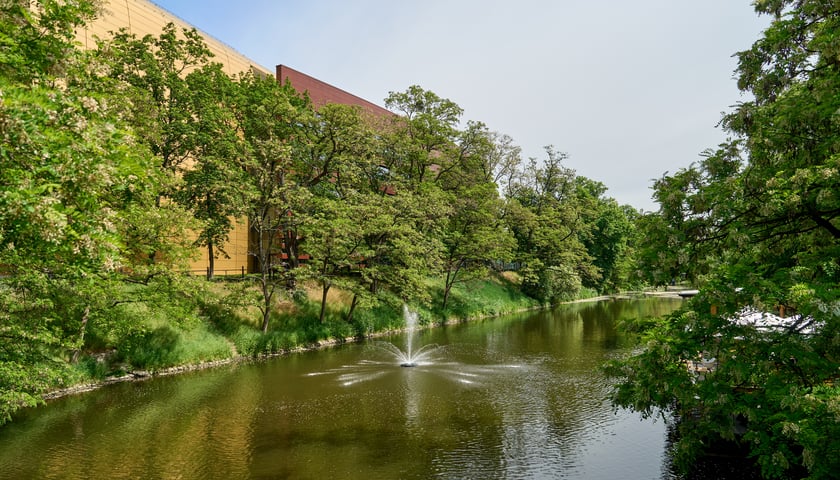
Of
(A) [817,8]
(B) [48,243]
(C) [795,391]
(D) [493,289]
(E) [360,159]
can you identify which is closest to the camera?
(C) [795,391]

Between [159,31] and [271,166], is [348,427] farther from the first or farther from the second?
[159,31]

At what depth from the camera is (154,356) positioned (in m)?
24.0

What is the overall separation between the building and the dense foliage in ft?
5.13

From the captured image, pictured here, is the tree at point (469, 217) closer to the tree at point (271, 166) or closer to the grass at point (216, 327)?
the grass at point (216, 327)

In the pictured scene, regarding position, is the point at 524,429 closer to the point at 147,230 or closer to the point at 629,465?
the point at 629,465

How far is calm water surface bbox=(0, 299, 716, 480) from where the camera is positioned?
42.9ft

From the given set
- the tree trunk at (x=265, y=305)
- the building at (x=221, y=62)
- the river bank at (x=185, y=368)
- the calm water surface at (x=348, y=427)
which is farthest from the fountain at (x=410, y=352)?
the building at (x=221, y=62)

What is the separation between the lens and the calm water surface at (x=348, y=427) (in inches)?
514

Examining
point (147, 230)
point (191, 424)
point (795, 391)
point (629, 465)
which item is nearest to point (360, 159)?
point (147, 230)

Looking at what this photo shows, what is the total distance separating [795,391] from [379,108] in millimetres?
58787

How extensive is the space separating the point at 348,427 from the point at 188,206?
1989 cm

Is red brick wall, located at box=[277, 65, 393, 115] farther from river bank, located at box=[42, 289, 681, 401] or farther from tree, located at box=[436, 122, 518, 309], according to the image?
river bank, located at box=[42, 289, 681, 401]

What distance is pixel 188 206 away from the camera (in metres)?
30.0

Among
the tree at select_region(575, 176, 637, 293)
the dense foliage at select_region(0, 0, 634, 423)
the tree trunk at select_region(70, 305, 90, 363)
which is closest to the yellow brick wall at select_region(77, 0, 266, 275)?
the dense foliage at select_region(0, 0, 634, 423)
